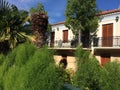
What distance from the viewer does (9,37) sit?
22547 mm

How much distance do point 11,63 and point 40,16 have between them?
15.1m

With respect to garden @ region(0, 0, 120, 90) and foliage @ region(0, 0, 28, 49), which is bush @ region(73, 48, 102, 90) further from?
foliage @ region(0, 0, 28, 49)

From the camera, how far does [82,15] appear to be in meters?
25.2

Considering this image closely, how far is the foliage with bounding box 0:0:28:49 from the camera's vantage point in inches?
890

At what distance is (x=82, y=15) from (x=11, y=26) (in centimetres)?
642

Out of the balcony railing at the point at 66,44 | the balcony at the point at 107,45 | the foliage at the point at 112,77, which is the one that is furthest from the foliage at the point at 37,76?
the balcony railing at the point at 66,44

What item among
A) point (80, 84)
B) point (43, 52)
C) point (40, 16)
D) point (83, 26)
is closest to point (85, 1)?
point (83, 26)

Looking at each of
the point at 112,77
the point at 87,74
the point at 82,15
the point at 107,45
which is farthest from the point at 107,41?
the point at 112,77

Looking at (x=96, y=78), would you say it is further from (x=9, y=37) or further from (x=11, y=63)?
(x=9, y=37)

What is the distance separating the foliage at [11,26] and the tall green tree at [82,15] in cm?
447

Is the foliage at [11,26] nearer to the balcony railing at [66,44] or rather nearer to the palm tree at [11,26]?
the palm tree at [11,26]

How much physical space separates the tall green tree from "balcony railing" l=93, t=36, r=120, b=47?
1.36 m

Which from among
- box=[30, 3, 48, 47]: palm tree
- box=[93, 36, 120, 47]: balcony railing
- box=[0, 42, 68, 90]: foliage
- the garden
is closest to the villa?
box=[93, 36, 120, 47]: balcony railing

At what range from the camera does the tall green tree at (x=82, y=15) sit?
982 inches
